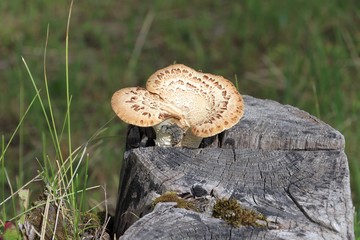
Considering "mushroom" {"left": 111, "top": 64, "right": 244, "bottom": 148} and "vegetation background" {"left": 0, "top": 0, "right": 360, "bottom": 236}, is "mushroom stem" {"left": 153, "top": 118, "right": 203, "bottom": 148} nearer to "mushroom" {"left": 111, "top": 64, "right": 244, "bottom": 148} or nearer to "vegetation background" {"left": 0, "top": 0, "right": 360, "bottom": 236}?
"mushroom" {"left": 111, "top": 64, "right": 244, "bottom": 148}

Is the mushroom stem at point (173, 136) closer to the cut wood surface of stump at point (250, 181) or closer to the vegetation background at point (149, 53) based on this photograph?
the cut wood surface of stump at point (250, 181)

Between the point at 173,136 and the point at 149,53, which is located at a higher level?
the point at 173,136

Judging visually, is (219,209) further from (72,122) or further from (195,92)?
(72,122)

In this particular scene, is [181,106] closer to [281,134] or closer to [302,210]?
[281,134]

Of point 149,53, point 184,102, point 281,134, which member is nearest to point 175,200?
point 184,102

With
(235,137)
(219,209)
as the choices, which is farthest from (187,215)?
(235,137)

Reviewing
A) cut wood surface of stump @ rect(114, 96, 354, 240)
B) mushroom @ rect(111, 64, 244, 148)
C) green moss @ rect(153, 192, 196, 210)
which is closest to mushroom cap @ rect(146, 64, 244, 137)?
mushroom @ rect(111, 64, 244, 148)
